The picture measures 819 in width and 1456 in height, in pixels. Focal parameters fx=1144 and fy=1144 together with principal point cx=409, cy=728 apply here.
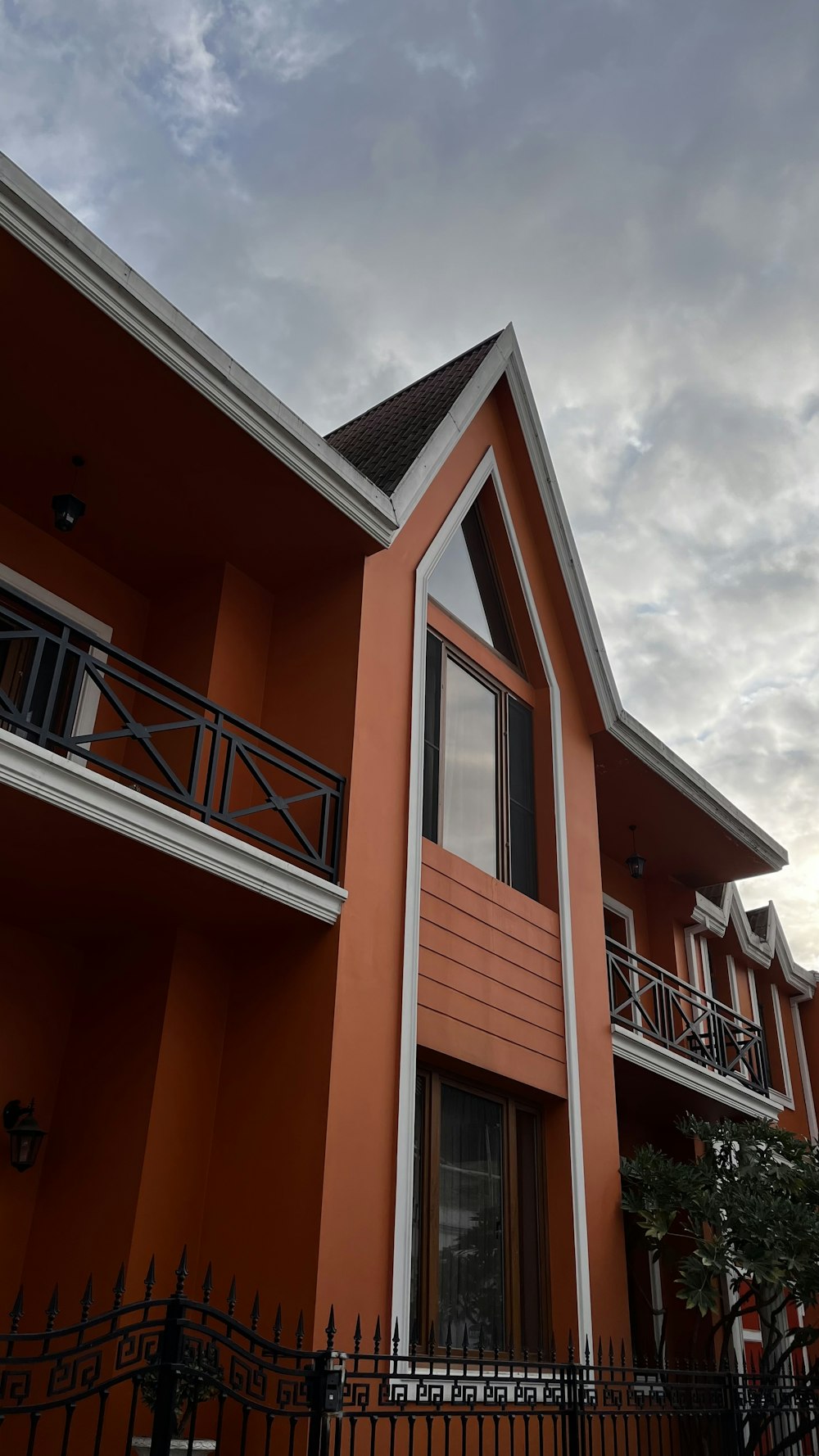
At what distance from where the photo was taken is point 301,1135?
768cm

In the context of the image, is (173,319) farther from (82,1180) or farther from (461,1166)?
(461,1166)

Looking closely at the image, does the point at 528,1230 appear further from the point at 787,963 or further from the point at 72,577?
the point at 787,963

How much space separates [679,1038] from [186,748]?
23.0 ft

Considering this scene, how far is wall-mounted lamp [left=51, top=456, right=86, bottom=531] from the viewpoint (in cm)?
884

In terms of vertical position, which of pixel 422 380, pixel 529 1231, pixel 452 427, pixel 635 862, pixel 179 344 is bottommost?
pixel 529 1231

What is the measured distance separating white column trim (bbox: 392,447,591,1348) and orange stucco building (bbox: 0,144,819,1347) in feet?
0.10

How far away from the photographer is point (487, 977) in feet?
32.0

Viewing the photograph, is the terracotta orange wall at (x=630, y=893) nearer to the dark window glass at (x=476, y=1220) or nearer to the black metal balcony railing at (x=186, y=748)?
the dark window glass at (x=476, y=1220)

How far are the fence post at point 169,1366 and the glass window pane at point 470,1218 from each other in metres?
4.46

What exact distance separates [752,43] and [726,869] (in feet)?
32.8

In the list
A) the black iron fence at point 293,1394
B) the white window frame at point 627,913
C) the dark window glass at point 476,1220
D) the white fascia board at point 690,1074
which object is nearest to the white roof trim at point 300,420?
the white window frame at point 627,913

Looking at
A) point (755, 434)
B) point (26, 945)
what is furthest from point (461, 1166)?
point (755, 434)

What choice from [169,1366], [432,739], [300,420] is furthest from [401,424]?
[169,1366]

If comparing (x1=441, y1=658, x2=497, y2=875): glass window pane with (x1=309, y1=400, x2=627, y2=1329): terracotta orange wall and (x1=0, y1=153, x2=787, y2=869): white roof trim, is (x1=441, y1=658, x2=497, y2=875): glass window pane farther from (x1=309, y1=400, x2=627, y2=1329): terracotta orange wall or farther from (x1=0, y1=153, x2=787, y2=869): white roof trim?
(x1=0, y1=153, x2=787, y2=869): white roof trim
